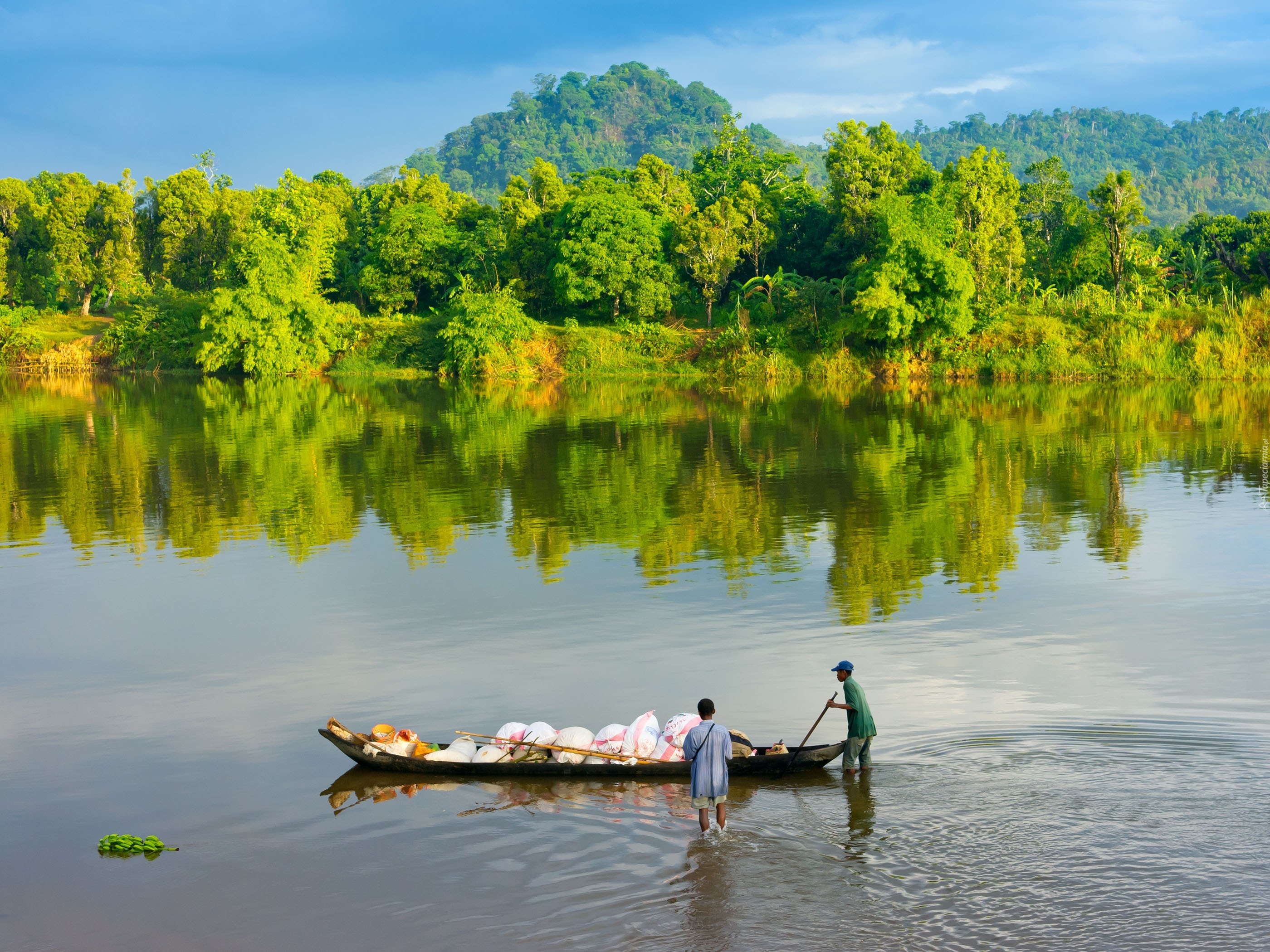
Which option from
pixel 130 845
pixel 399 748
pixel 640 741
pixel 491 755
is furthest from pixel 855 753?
pixel 130 845

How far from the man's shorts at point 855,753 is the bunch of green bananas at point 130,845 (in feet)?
20.0

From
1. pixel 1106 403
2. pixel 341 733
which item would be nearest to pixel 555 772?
pixel 341 733

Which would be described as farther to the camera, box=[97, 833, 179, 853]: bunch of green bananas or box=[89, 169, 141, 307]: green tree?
box=[89, 169, 141, 307]: green tree

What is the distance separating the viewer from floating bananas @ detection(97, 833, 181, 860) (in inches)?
383

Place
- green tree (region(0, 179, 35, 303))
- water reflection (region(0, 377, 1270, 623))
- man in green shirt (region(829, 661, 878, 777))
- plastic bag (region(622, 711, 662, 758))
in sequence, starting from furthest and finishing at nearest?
green tree (region(0, 179, 35, 303)), water reflection (region(0, 377, 1270, 623)), plastic bag (region(622, 711, 662, 758)), man in green shirt (region(829, 661, 878, 777))

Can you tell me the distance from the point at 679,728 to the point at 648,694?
1919 mm

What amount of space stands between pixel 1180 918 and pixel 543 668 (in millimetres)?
7890

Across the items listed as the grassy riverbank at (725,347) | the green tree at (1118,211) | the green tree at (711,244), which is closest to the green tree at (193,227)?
the grassy riverbank at (725,347)

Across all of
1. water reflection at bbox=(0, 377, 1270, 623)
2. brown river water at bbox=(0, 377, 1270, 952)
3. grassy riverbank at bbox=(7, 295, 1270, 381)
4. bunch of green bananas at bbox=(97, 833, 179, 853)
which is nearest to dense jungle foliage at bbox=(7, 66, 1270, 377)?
grassy riverbank at bbox=(7, 295, 1270, 381)

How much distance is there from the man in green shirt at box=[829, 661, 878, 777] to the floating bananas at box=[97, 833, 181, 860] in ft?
20.0

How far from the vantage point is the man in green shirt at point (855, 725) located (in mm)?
10336

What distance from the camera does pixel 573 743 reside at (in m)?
10.8

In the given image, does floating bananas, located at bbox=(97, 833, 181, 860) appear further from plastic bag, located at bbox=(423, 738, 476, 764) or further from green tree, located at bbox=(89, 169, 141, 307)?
green tree, located at bbox=(89, 169, 141, 307)

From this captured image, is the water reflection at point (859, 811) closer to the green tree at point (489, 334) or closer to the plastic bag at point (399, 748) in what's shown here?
the plastic bag at point (399, 748)
